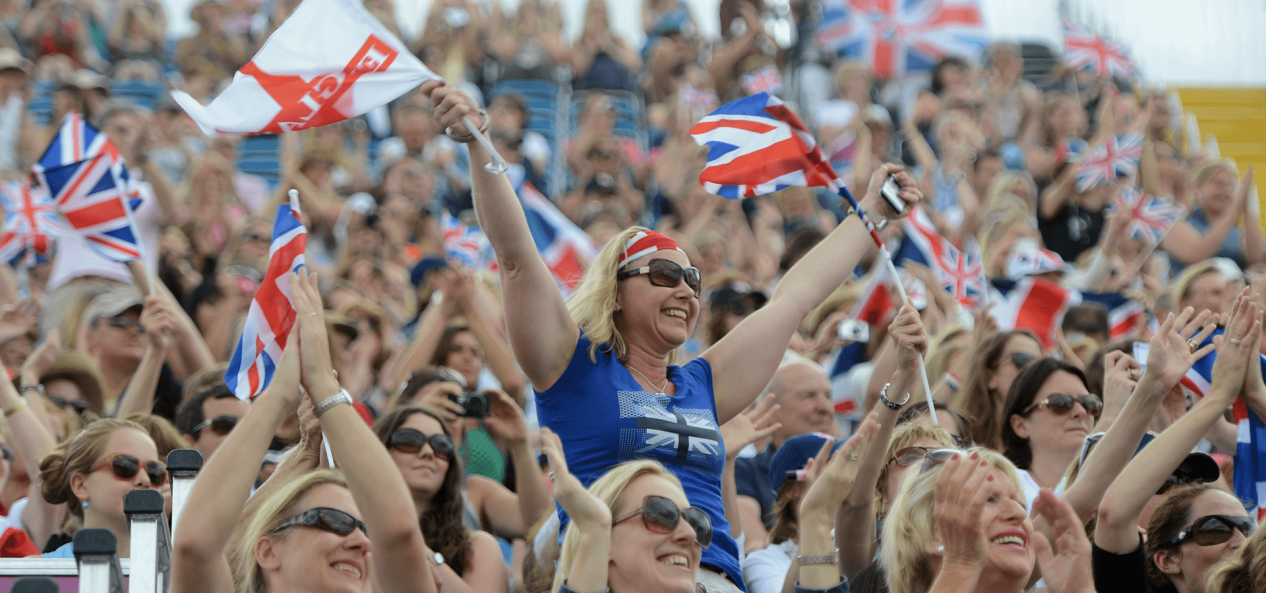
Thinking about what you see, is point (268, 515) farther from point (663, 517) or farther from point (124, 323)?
point (124, 323)

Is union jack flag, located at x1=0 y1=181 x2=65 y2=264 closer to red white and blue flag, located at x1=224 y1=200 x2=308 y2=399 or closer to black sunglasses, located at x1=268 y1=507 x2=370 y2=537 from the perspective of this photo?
red white and blue flag, located at x1=224 y1=200 x2=308 y2=399

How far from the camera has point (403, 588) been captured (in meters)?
3.12

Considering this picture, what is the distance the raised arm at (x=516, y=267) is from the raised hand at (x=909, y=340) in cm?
121

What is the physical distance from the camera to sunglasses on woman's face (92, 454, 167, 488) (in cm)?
425

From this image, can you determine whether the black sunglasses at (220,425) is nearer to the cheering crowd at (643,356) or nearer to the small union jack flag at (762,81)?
the cheering crowd at (643,356)

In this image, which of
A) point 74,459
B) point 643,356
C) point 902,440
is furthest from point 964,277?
point 74,459

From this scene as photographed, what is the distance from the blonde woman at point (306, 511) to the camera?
286 centimetres

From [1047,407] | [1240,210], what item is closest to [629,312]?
[1047,407]

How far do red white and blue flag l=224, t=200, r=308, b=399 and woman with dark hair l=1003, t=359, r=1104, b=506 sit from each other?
2677 mm

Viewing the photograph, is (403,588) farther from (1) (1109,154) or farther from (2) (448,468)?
(1) (1109,154)

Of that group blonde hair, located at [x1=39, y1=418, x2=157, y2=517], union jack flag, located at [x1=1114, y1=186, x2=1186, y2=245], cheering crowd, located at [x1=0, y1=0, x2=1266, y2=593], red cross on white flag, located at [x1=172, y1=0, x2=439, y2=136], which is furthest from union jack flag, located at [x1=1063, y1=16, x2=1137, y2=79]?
blonde hair, located at [x1=39, y1=418, x2=157, y2=517]

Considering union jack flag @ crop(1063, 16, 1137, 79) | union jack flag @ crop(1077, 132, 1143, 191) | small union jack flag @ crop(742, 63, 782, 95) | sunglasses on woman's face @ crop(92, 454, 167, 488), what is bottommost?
union jack flag @ crop(1063, 16, 1137, 79)

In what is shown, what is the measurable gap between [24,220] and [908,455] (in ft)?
17.1

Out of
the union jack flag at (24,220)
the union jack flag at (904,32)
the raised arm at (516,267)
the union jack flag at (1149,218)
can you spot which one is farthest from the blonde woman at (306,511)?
the union jack flag at (904,32)
